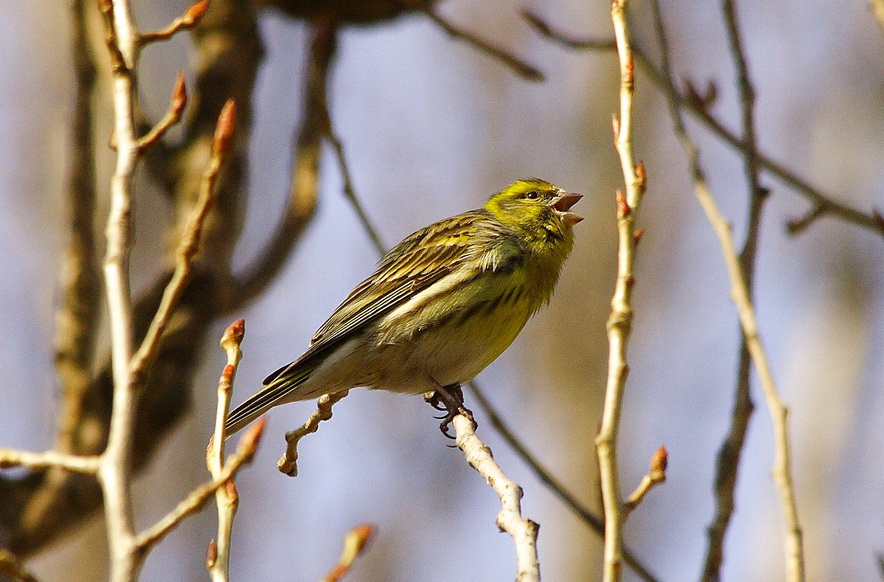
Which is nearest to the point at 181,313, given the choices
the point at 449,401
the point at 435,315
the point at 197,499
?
the point at 435,315

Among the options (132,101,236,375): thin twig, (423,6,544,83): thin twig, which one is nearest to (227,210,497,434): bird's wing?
(423,6,544,83): thin twig

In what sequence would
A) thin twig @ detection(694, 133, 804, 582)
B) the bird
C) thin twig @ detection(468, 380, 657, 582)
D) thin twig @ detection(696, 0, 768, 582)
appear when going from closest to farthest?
thin twig @ detection(694, 133, 804, 582), thin twig @ detection(696, 0, 768, 582), thin twig @ detection(468, 380, 657, 582), the bird

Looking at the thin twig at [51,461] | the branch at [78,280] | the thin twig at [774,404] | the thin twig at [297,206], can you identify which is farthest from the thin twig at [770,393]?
the branch at [78,280]

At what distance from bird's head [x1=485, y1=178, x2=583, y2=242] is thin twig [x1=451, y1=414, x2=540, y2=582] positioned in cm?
292

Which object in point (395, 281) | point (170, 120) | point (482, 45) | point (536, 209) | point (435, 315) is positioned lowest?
point (170, 120)

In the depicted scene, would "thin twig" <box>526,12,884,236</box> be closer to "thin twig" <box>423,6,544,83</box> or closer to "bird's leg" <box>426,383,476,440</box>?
"thin twig" <box>423,6,544,83</box>

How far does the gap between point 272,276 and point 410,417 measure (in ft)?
22.7

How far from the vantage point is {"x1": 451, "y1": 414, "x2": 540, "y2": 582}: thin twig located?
103 inches

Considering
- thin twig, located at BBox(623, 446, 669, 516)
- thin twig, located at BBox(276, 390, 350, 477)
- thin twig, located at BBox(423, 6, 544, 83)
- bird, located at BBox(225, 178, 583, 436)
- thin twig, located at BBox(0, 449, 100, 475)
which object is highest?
thin twig, located at BBox(423, 6, 544, 83)

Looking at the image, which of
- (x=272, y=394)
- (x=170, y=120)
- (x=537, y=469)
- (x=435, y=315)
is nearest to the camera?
(x=170, y=120)

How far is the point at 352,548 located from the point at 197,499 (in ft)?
1.48

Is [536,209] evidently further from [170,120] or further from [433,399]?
[170,120]

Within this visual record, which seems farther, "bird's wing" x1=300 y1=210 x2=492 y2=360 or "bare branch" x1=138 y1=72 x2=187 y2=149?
"bird's wing" x1=300 y1=210 x2=492 y2=360

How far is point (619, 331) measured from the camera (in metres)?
2.96
